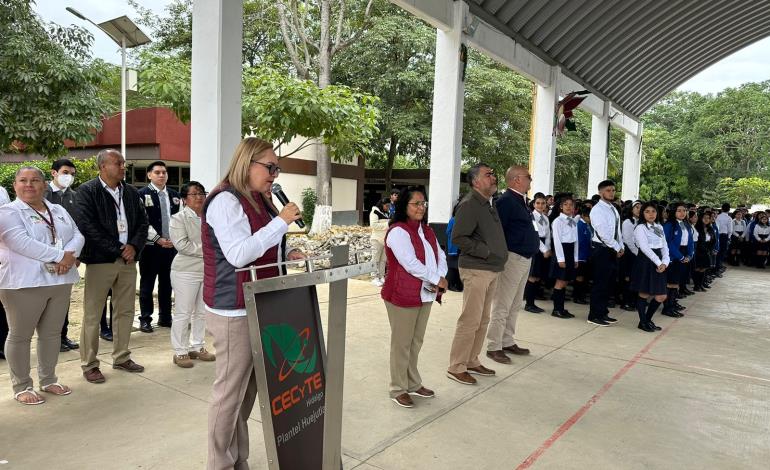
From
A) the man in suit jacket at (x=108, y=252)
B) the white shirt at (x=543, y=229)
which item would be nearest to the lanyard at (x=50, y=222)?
the man in suit jacket at (x=108, y=252)

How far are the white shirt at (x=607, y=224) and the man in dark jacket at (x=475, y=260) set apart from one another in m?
2.83

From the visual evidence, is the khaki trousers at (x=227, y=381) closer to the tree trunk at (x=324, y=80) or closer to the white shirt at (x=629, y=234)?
the white shirt at (x=629, y=234)

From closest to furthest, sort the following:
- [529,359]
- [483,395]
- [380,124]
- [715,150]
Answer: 1. [483,395]
2. [529,359]
3. [380,124]
4. [715,150]

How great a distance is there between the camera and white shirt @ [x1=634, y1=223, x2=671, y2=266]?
673 centimetres

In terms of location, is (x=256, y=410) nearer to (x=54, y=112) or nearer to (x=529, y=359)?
(x=529, y=359)

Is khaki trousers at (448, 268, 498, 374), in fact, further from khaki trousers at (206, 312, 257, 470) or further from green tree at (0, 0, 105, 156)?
green tree at (0, 0, 105, 156)

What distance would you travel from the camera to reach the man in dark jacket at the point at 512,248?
5.20 metres

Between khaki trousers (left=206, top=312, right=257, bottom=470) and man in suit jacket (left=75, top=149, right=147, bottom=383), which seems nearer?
khaki trousers (left=206, top=312, right=257, bottom=470)

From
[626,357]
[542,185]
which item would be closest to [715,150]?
[542,185]

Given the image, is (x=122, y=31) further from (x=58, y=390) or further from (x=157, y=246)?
(x=58, y=390)

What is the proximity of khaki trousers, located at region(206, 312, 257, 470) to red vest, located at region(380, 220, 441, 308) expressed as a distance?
1.51 m

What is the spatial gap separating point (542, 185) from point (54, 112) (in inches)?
377

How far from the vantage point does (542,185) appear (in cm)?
1231

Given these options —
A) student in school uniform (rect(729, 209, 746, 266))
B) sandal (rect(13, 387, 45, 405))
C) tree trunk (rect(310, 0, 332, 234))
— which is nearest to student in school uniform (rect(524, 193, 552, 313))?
sandal (rect(13, 387, 45, 405))
